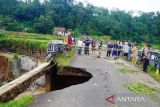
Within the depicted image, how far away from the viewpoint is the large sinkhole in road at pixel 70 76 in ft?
60.1

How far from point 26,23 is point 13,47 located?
118 ft

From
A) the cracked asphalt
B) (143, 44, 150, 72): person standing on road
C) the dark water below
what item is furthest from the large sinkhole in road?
(143, 44, 150, 72): person standing on road

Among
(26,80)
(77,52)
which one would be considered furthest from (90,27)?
(26,80)

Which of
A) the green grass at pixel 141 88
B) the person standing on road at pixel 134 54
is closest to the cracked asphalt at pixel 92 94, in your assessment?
the green grass at pixel 141 88

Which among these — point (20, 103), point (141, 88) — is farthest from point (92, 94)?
point (20, 103)

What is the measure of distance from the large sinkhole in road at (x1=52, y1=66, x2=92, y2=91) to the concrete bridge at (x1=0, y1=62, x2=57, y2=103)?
0.44 meters

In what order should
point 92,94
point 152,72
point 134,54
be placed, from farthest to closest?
point 134,54 → point 152,72 → point 92,94

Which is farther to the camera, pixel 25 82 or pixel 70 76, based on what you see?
pixel 70 76

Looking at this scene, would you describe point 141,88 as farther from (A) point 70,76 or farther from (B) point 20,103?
(B) point 20,103

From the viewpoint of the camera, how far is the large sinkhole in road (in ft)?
60.1

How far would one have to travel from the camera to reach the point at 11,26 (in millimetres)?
69625

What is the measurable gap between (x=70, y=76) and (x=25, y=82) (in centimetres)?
619

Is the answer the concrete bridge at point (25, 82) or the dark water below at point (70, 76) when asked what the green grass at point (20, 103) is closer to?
the concrete bridge at point (25, 82)

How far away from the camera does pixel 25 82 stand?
41.4 feet
